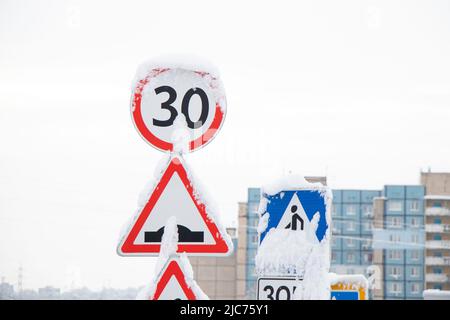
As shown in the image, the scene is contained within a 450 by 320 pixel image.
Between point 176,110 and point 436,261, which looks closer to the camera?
point 176,110

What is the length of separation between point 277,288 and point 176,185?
Answer: 1.63 metres

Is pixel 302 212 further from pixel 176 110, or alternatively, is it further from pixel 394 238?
pixel 394 238

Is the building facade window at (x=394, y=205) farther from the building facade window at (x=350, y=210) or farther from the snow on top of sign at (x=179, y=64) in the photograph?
the snow on top of sign at (x=179, y=64)

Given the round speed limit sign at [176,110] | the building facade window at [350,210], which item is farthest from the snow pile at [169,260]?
the building facade window at [350,210]

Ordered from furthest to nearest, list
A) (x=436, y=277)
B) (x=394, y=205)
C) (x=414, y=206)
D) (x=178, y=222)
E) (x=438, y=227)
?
(x=438, y=227), (x=394, y=205), (x=414, y=206), (x=436, y=277), (x=178, y=222)

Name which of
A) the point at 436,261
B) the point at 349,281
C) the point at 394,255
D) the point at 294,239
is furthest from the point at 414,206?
the point at 294,239

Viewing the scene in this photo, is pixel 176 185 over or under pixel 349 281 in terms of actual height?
over

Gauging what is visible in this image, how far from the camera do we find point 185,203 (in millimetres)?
4938

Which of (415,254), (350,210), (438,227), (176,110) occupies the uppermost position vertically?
(176,110)

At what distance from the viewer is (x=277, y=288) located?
629 cm

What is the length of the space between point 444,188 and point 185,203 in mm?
92520

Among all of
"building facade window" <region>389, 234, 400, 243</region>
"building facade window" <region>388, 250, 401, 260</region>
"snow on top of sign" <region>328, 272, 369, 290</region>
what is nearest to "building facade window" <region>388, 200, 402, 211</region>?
"building facade window" <region>389, 234, 400, 243</region>
